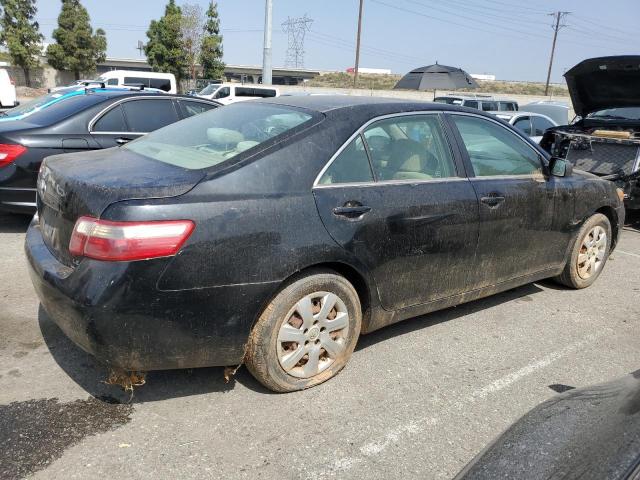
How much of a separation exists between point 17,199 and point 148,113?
1805 millimetres

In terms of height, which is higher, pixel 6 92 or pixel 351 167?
pixel 351 167

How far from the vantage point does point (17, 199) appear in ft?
17.8

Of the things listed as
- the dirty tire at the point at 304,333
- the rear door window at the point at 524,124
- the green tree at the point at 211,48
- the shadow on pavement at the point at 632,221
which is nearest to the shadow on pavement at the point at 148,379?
the dirty tire at the point at 304,333

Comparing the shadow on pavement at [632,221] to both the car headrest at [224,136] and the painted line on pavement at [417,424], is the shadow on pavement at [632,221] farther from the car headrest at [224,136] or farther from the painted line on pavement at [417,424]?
the car headrest at [224,136]

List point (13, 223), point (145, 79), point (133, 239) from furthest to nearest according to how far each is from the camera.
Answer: point (145, 79), point (13, 223), point (133, 239)

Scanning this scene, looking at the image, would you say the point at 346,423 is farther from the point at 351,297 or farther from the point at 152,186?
the point at 152,186

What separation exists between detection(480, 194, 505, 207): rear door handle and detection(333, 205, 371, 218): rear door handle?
3.39 feet

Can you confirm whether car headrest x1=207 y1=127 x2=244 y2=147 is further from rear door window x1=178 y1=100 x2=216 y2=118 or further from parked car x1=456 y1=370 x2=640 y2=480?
rear door window x1=178 y1=100 x2=216 y2=118

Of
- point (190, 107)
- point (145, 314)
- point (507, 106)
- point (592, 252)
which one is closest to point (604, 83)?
point (592, 252)

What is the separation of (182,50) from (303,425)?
4650 centimetres

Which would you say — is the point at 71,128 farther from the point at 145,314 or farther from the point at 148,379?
the point at 145,314

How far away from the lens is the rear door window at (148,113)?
629 centimetres

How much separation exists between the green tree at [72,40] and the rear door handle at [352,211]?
5014 cm

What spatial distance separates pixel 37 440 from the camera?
252 cm
